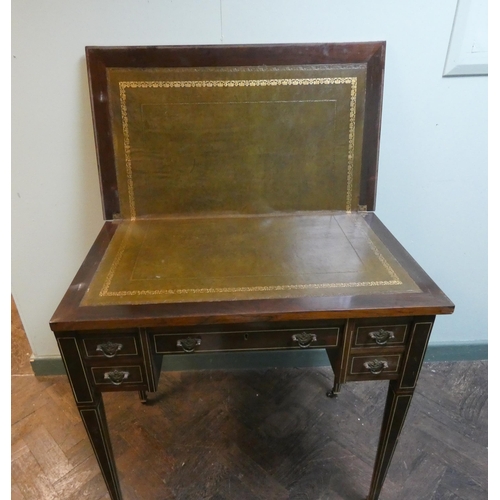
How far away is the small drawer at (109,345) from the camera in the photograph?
107cm

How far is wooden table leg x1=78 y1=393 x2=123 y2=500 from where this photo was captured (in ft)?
3.84

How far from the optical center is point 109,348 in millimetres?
1076

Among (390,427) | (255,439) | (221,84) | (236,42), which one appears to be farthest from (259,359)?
(236,42)

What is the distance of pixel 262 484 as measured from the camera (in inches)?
58.1

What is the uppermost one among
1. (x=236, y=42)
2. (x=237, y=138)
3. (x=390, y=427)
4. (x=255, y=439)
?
(x=236, y=42)

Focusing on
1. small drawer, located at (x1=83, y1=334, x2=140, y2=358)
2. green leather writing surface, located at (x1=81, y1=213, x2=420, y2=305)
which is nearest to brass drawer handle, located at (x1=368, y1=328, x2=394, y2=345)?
green leather writing surface, located at (x1=81, y1=213, x2=420, y2=305)

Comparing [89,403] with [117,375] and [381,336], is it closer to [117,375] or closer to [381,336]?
[117,375]

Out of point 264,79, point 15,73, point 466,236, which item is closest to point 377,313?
point 264,79

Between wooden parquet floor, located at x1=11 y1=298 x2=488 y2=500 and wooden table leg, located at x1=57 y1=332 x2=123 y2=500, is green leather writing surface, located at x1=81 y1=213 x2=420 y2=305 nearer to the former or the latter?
wooden table leg, located at x1=57 y1=332 x2=123 y2=500

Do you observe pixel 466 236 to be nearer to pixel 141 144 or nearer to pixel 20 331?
pixel 141 144

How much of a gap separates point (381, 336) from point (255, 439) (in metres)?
0.79

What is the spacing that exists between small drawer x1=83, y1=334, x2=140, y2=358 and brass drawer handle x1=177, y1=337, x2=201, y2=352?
11 cm

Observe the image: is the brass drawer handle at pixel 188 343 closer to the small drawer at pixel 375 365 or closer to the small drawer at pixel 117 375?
the small drawer at pixel 117 375

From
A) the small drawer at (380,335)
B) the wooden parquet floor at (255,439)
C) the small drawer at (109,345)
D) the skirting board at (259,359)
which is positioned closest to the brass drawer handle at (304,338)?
the small drawer at (380,335)
